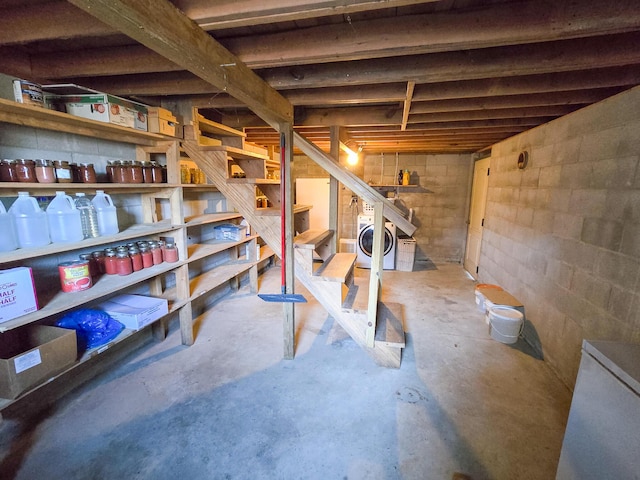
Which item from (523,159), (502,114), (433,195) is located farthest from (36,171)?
(433,195)

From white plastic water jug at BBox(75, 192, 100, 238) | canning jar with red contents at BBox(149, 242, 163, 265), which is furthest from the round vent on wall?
white plastic water jug at BBox(75, 192, 100, 238)

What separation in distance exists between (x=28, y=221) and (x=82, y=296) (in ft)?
1.63

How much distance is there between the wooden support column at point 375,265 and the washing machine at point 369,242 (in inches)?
105

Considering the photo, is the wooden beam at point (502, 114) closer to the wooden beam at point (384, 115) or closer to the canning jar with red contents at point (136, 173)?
the wooden beam at point (384, 115)

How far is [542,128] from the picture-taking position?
110 inches

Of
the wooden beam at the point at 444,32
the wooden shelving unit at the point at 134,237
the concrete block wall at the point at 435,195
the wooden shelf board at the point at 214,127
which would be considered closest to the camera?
the wooden beam at the point at 444,32

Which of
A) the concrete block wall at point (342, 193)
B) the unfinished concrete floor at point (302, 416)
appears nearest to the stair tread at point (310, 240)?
the unfinished concrete floor at point (302, 416)

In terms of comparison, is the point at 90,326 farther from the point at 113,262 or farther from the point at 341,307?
the point at 341,307

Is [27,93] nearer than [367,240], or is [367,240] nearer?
[27,93]

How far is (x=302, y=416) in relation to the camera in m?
1.80

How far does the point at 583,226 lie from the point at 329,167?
1.91 m

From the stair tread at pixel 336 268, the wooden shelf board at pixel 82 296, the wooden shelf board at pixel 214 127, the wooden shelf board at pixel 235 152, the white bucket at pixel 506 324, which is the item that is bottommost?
the white bucket at pixel 506 324

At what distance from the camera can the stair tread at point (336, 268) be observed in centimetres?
225

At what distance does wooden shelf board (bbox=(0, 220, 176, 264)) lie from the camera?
1.42 meters
